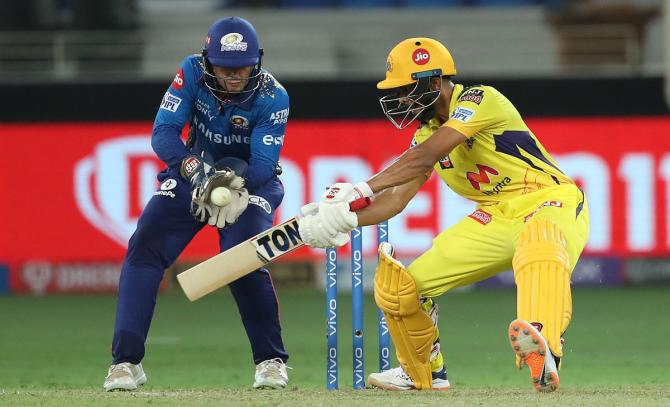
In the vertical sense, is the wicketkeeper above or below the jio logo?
below

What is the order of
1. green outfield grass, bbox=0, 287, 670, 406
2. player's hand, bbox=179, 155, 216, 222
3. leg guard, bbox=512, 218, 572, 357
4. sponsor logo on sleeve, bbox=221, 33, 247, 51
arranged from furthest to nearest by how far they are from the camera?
sponsor logo on sleeve, bbox=221, 33, 247, 51, player's hand, bbox=179, 155, 216, 222, green outfield grass, bbox=0, 287, 670, 406, leg guard, bbox=512, 218, 572, 357

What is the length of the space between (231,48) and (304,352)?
3261 mm

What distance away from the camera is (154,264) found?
607 centimetres

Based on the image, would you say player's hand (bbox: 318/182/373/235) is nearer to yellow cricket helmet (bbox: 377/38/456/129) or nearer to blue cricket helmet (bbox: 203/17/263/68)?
yellow cricket helmet (bbox: 377/38/456/129)

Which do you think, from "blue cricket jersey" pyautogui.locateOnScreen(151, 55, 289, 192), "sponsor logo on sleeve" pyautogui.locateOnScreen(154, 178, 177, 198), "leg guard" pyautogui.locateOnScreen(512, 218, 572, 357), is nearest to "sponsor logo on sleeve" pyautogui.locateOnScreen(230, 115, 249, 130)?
"blue cricket jersey" pyautogui.locateOnScreen(151, 55, 289, 192)

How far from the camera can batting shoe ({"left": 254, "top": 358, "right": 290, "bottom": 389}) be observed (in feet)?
19.9

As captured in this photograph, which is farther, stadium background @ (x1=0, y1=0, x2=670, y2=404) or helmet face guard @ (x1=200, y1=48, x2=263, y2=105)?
stadium background @ (x1=0, y1=0, x2=670, y2=404)

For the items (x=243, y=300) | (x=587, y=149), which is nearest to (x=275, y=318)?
(x=243, y=300)

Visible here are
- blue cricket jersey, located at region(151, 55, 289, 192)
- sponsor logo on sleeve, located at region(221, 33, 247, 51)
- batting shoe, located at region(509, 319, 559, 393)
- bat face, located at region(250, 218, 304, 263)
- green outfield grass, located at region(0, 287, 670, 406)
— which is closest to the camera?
batting shoe, located at region(509, 319, 559, 393)

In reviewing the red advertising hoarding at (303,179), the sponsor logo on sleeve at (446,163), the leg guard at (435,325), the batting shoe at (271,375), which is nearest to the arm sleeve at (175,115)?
the batting shoe at (271,375)

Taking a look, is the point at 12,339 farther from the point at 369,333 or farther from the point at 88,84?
the point at 88,84

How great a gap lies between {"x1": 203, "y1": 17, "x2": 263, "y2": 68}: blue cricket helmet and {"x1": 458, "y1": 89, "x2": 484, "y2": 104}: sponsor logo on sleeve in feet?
3.04

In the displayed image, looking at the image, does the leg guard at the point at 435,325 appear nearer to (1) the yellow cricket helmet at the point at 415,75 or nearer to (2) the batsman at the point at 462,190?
(2) the batsman at the point at 462,190

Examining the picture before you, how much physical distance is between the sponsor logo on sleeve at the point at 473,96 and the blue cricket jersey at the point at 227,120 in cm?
87
